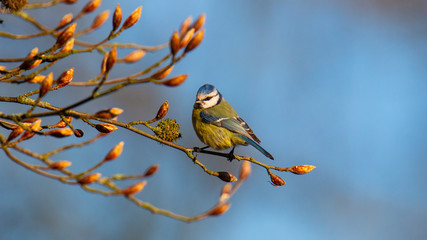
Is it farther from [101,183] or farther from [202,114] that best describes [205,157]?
[101,183]

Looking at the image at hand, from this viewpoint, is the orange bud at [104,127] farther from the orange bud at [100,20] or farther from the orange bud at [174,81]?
the orange bud at [174,81]

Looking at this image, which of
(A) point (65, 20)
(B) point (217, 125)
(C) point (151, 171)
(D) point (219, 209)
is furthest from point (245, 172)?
(B) point (217, 125)

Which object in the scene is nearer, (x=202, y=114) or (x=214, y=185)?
(x=202, y=114)

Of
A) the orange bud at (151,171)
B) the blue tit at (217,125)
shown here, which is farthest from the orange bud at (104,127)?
the blue tit at (217,125)

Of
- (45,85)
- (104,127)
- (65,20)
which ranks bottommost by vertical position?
(104,127)

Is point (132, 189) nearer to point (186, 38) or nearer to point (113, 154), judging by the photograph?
point (113, 154)

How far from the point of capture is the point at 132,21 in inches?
58.8

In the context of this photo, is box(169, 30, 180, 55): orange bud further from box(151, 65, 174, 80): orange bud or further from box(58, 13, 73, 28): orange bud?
box(58, 13, 73, 28): orange bud

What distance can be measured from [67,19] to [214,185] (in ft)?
14.7

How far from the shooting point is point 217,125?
3.32 m

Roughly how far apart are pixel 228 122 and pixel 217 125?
92mm

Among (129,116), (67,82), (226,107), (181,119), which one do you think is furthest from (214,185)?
(67,82)

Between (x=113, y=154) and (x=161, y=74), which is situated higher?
(x=161, y=74)

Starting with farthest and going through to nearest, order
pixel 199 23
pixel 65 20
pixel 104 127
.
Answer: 1. pixel 104 127
2. pixel 65 20
3. pixel 199 23
